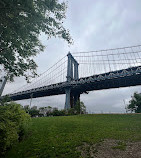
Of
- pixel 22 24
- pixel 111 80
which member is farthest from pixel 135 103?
pixel 22 24

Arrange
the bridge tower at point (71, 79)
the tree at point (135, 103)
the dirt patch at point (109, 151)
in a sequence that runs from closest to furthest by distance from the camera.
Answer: the dirt patch at point (109, 151) < the tree at point (135, 103) < the bridge tower at point (71, 79)

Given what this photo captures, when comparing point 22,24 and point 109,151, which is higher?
point 22,24

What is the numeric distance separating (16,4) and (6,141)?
639 cm

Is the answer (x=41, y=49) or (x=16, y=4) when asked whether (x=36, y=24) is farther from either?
(x=41, y=49)

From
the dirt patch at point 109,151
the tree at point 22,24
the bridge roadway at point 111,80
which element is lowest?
the dirt patch at point 109,151

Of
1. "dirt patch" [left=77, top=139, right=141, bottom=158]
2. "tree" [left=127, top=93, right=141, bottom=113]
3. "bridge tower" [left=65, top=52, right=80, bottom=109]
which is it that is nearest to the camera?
"dirt patch" [left=77, top=139, right=141, bottom=158]

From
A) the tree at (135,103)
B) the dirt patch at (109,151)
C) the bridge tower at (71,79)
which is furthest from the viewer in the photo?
the bridge tower at (71,79)

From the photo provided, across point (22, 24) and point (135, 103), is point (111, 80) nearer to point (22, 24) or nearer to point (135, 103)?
point (135, 103)

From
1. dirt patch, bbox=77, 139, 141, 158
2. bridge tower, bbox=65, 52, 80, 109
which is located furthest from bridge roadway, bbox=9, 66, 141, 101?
dirt patch, bbox=77, 139, 141, 158

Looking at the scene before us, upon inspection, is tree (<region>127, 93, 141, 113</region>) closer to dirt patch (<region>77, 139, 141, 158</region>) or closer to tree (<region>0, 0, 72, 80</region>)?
dirt patch (<region>77, 139, 141, 158</region>)

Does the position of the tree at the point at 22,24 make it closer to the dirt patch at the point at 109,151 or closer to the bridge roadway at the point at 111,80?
the dirt patch at the point at 109,151

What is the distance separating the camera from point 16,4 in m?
5.15

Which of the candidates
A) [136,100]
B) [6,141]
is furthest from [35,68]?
[136,100]

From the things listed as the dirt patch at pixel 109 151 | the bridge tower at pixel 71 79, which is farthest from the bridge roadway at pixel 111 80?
the dirt patch at pixel 109 151
